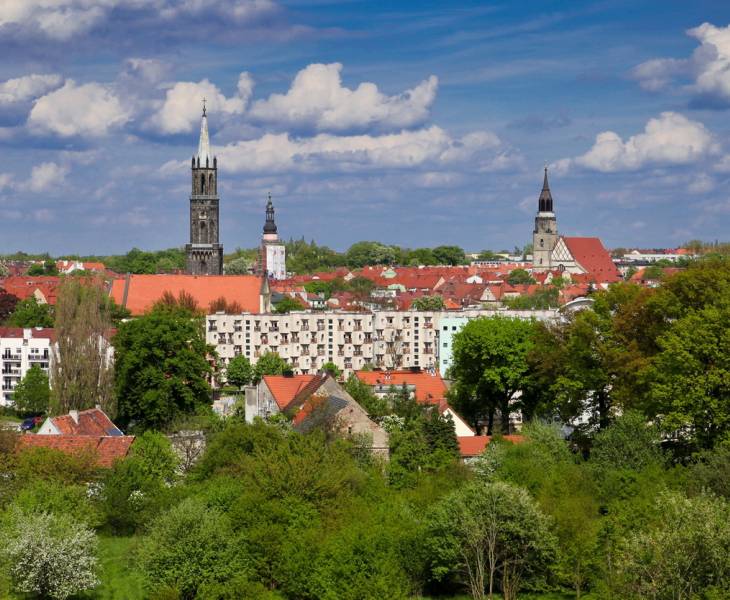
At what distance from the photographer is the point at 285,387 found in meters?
62.9

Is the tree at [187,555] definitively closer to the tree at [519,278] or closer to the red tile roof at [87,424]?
the red tile roof at [87,424]

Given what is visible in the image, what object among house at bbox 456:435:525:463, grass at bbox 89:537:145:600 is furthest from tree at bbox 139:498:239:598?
house at bbox 456:435:525:463

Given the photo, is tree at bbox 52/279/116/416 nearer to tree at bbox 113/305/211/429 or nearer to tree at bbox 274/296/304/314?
tree at bbox 113/305/211/429

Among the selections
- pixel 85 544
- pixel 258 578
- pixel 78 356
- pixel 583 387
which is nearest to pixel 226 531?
pixel 258 578

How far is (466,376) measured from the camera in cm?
6656

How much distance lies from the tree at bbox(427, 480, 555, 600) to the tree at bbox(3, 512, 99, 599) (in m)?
10.1

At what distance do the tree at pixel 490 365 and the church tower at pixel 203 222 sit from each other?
6921 centimetres

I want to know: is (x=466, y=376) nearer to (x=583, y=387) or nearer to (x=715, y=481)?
(x=583, y=387)

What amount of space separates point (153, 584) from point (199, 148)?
3988 inches

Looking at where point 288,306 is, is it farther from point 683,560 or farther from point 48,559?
point 683,560

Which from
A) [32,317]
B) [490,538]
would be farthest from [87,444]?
[32,317]

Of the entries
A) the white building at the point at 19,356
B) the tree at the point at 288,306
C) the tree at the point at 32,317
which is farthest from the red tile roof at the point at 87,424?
the tree at the point at 288,306

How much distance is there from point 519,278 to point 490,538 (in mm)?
148144

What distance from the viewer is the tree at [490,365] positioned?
210 feet
